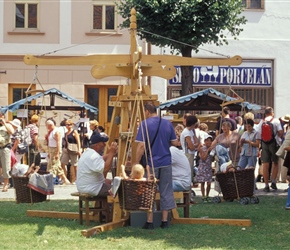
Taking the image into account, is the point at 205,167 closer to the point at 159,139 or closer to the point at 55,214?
the point at 55,214

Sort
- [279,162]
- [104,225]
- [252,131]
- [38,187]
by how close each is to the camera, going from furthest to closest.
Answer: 1. [279,162]
2. [252,131]
3. [38,187]
4. [104,225]

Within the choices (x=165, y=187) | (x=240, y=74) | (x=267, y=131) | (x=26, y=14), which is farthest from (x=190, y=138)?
(x=26, y=14)

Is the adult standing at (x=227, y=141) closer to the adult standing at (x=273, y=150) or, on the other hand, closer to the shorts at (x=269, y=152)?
the adult standing at (x=273, y=150)

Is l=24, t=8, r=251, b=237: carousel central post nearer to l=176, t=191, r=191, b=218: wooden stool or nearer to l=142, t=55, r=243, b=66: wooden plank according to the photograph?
l=142, t=55, r=243, b=66: wooden plank

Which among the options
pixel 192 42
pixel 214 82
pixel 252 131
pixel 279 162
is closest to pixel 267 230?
pixel 252 131

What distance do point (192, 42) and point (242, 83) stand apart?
5854 millimetres

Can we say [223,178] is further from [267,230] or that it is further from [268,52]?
[268,52]

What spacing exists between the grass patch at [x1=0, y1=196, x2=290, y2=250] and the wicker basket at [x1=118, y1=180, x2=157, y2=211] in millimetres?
405

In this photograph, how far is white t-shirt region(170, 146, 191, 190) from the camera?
44.7 ft

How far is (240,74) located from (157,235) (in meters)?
20.4

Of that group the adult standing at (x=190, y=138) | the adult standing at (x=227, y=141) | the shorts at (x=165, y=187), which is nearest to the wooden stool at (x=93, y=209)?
the shorts at (x=165, y=187)

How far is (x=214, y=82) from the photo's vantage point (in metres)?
31.3

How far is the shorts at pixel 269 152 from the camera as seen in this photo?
19359mm

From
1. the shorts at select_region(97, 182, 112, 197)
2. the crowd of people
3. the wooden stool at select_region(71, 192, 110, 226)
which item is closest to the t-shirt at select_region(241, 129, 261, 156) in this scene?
the crowd of people
